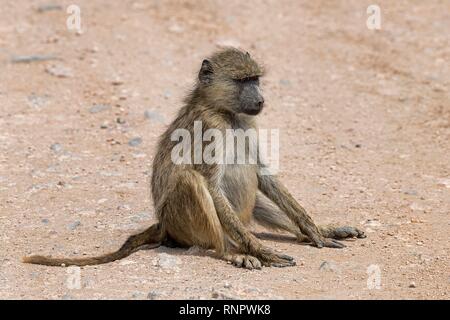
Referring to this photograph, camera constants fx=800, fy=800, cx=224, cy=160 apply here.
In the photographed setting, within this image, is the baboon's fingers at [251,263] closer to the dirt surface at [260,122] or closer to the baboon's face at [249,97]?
the dirt surface at [260,122]

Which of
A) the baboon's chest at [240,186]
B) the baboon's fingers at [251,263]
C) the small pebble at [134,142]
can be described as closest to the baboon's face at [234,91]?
the baboon's chest at [240,186]

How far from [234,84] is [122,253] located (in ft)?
5.23

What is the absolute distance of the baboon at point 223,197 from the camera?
5980mm

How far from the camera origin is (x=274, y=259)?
19.4 feet

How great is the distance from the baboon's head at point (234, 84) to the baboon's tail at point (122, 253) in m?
1.12

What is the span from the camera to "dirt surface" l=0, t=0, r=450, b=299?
222 inches

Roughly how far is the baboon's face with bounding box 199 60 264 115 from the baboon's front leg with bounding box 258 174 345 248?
0.67m

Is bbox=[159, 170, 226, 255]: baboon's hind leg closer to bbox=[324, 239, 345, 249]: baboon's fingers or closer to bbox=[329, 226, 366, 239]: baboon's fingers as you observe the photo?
bbox=[324, 239, 345, 249]: baboon's fingers

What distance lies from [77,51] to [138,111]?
1.84 metres

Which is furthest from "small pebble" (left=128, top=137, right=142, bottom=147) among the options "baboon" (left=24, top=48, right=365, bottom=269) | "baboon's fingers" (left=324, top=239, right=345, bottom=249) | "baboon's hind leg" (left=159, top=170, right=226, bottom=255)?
"baboon's fingers" (left=324, top=239, right=345, bottom=249)

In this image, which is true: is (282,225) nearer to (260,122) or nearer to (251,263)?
(251,263)

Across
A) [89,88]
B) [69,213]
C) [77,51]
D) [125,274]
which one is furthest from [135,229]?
[77,51]

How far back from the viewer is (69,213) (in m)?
7.07

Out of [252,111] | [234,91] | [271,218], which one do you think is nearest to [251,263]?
[271,218]
